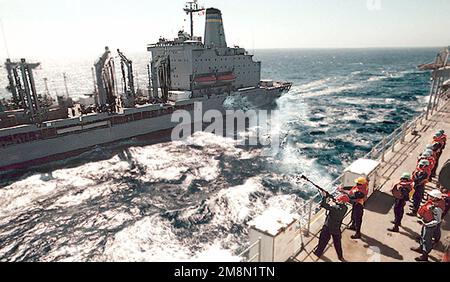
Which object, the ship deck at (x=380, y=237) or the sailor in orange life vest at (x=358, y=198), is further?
the sailor in orange life vest at (x=358, y=198)

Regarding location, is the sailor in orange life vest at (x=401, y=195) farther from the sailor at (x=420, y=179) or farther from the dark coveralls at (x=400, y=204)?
the sailor at (x=420, y=179)

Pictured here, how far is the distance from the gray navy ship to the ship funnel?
11cm

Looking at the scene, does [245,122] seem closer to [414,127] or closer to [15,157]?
[414,127]

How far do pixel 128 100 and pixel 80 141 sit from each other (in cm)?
582

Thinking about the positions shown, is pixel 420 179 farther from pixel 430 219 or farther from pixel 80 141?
pixel 80 141

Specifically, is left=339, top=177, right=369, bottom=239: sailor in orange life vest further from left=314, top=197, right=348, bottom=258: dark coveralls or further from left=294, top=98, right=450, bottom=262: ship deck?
left=314, top=197, right=348, bottom=258: dark coveralls

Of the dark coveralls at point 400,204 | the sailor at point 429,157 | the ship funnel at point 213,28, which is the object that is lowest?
the dark coveralls at point 400,204

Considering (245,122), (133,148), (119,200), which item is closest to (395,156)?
(119,200)

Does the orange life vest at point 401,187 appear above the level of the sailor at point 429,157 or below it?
below

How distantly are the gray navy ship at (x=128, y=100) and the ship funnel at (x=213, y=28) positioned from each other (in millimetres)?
113

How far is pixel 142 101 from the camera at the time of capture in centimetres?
2936

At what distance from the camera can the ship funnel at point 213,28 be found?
3519 centimetres

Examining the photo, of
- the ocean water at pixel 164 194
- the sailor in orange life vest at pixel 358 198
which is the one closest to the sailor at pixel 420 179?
the sailor in orange life vest at pixel 358 198
